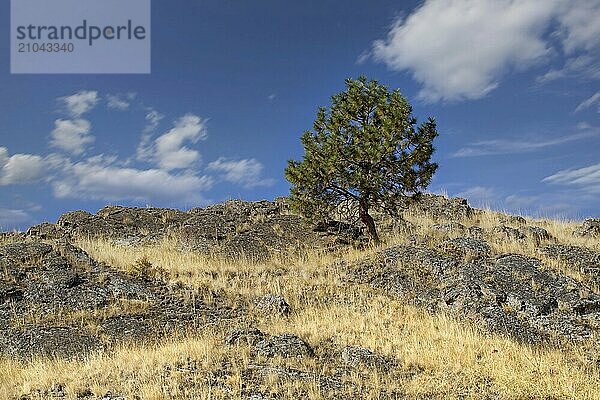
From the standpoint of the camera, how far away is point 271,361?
1120cm

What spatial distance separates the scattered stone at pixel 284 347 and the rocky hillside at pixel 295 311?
0.13 feet

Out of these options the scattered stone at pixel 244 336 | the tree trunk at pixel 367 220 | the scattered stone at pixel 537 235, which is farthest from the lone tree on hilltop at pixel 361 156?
the scattered stone at pixel 244 336

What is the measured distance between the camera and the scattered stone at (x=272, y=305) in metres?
15.8

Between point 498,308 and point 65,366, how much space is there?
472 inches

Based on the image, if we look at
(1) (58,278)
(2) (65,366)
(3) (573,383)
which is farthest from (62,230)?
(3) (573,383)

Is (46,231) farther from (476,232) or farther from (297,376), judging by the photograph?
(476,232)

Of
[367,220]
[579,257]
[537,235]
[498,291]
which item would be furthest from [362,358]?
[537,235]

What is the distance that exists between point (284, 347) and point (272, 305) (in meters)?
4.17

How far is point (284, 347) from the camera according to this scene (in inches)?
467

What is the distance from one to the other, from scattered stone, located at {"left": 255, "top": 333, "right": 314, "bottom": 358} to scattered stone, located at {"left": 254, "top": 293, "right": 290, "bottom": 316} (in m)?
3.24

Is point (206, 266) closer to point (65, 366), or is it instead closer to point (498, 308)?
point (65, 366)

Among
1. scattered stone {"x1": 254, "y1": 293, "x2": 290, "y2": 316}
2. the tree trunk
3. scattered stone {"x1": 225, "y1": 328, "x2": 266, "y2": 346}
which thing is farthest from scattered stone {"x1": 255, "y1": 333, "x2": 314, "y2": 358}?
the tree trunk

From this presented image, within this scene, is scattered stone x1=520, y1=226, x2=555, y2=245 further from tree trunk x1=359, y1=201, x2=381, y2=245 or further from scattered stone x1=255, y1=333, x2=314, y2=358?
scattered stone x1=255, y1=333, x2=314, y2=358

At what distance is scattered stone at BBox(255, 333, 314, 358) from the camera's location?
11.6m
